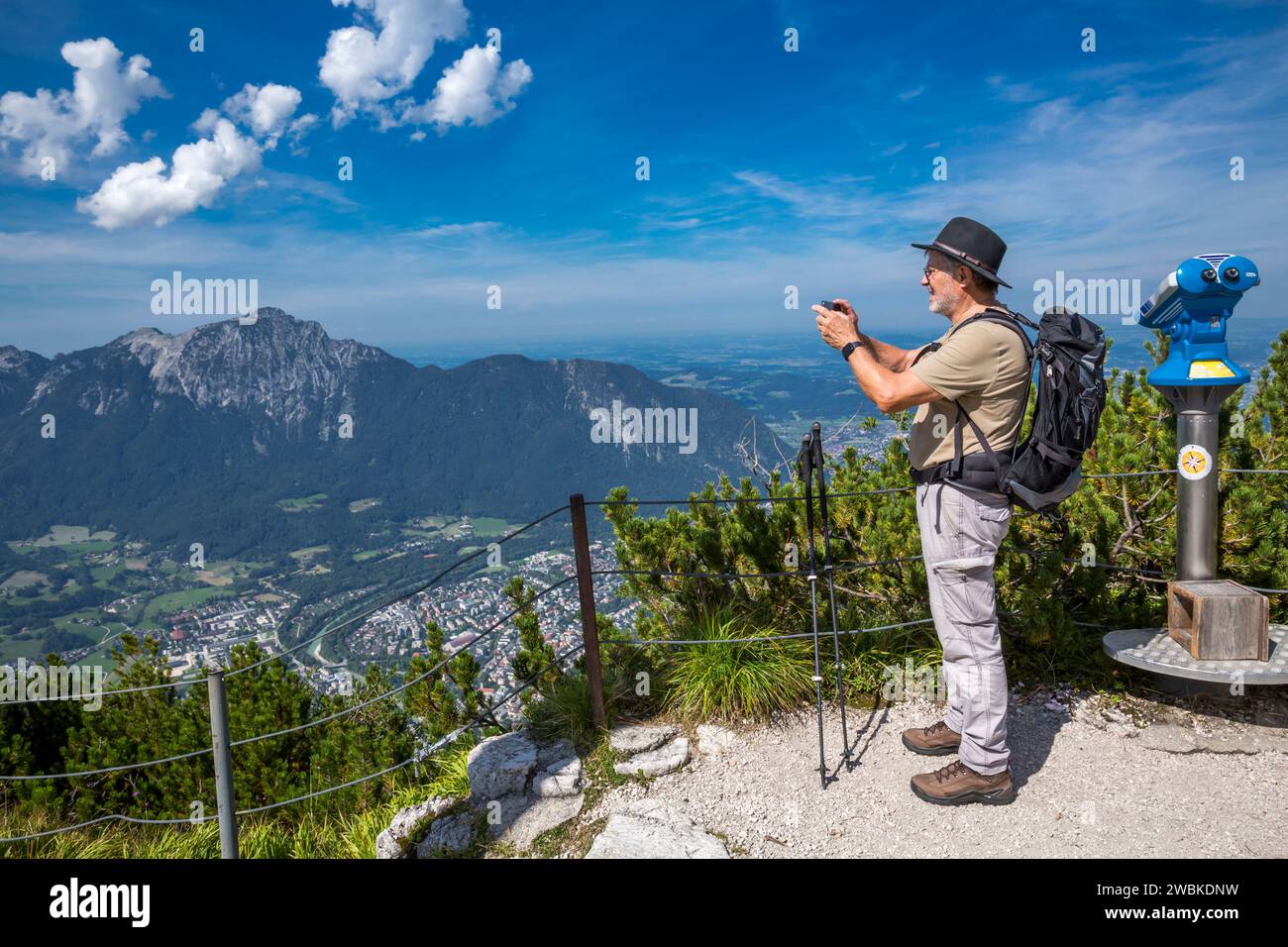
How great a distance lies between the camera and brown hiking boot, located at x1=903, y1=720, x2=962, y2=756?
3932 mm

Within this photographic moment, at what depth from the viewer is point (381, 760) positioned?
23.8 ft

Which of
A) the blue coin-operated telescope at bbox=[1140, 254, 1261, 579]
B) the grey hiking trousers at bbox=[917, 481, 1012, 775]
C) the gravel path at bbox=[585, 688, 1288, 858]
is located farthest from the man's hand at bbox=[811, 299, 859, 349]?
the gravel path at bbox=[585, 688, 1288, 858]

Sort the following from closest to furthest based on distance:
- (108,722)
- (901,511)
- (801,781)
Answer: (801,781) → (901,511) → (108,722)

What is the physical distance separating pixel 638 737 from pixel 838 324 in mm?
2381

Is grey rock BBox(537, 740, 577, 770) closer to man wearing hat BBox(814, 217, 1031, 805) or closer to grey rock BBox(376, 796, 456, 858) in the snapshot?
grey rock BBox(376, 796, 456, 858)

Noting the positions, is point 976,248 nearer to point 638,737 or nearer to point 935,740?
point 935,740

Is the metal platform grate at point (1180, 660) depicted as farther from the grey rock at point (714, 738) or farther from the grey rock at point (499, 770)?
the grey rock at point (499, 770)

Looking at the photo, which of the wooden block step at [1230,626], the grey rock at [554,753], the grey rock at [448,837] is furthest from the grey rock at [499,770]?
the wooden block step at [1230,626]

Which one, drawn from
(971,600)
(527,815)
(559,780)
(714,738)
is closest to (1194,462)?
(971,600)

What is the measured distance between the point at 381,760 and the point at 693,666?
413cm

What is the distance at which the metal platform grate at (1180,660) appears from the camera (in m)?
3.88

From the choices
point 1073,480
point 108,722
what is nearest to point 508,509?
point 108,722

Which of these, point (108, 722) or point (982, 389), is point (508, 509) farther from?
point (982, 389)

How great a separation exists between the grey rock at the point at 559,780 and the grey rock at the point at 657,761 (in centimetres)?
21
